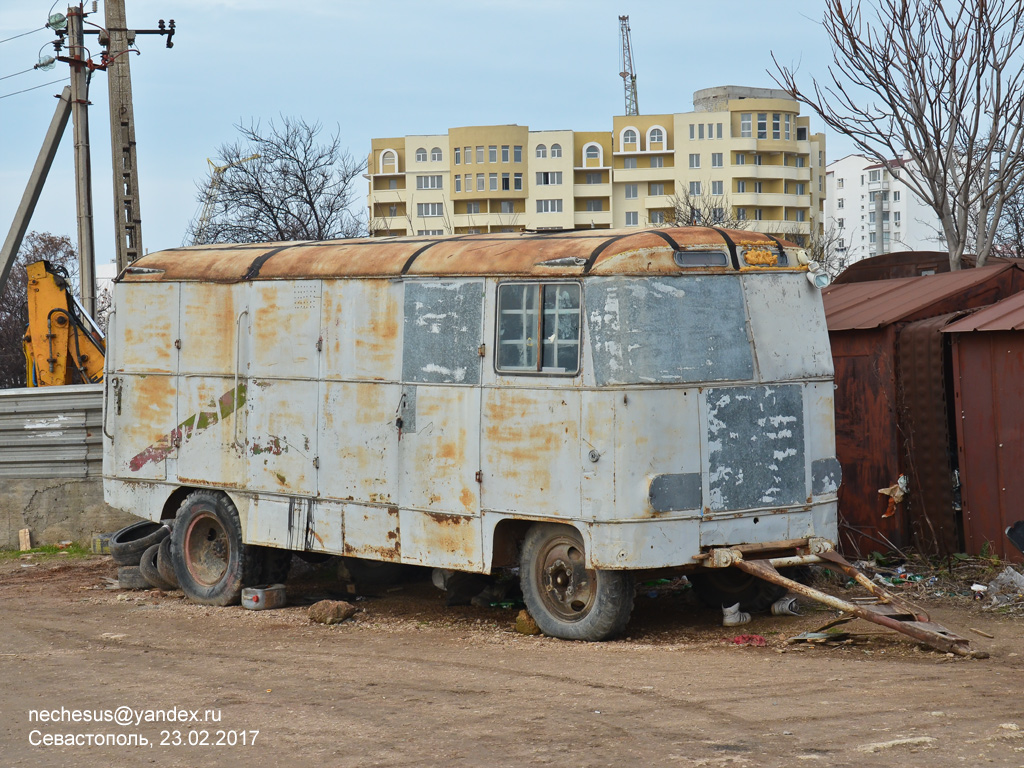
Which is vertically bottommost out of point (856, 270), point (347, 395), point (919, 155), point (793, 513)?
point (793, 513)

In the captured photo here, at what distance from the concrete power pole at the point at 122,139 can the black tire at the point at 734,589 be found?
1227cm

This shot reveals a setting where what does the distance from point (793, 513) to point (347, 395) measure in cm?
353

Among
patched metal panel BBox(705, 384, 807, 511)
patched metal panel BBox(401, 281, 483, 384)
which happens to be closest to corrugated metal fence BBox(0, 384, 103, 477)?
patched metal panel BBox(401, 281, 483, 384)

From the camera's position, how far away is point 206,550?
10.9 metres

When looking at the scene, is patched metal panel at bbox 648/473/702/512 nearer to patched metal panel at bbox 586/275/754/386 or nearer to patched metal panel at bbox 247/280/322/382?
patched metal panel at bbox 586/275/754/386

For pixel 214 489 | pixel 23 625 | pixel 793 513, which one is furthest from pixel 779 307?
pixel 23 625

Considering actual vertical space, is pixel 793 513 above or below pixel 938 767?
above

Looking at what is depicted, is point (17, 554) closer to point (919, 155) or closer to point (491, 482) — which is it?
point (491, 482)

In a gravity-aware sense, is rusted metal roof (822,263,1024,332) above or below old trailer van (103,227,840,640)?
above

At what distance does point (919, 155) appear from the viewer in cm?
1545

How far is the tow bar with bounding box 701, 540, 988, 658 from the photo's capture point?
7395 millimetres

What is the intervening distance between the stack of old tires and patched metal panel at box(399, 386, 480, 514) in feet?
10.6

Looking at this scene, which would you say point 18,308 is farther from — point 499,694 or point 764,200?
point 764,200

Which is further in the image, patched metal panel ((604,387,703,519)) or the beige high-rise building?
the beige high-rise building
